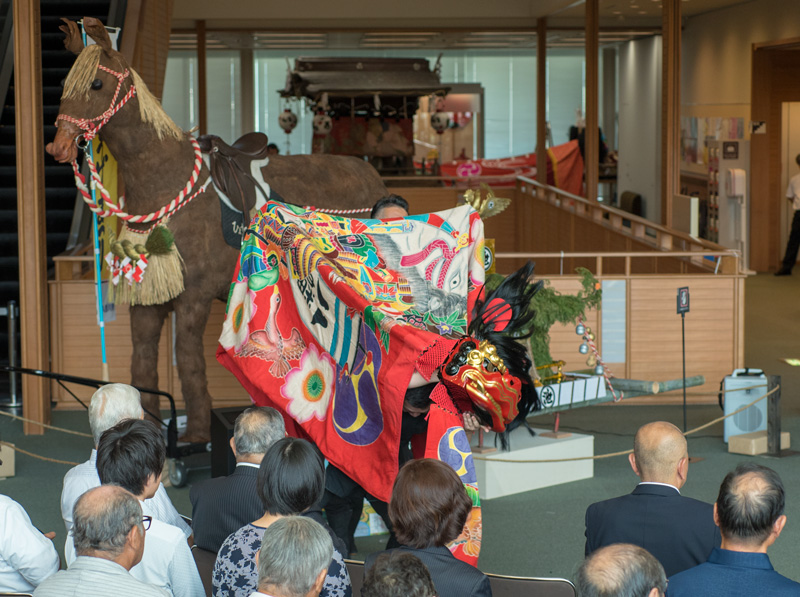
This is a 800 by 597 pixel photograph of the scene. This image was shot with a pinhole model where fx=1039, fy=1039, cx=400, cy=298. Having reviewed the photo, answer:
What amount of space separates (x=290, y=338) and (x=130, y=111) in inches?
68.0

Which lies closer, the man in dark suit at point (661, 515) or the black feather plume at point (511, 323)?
the man in dark suit at point (661, 515)

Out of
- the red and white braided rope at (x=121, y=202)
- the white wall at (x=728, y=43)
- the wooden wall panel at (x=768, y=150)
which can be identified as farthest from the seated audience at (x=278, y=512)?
the wooden wall panel at (x=768, y=150)

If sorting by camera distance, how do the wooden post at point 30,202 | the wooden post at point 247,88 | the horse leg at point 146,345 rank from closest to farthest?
the horse leg at point 146,345 → the wooden post at point 30,202 → the wooden post at point 247,88

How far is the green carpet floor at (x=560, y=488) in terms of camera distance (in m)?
4.50

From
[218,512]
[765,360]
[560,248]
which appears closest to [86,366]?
[218,512]

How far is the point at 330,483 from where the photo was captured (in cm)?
397

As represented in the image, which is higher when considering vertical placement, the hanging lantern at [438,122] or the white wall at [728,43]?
the white wall at [728,43]

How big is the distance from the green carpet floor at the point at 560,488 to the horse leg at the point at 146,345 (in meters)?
0.48

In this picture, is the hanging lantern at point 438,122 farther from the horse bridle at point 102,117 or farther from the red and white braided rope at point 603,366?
the horse bridle at point 102,117

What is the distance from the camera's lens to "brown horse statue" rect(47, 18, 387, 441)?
203 inches

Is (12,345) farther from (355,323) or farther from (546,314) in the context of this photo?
(355,323)

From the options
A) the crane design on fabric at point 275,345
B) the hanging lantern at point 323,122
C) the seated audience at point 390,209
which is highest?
the hanging lantern at point 323,122

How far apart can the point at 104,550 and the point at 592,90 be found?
10545 mm

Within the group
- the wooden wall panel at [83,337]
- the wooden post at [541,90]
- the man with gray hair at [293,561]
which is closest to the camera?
the man with gray hair at [293,561]
